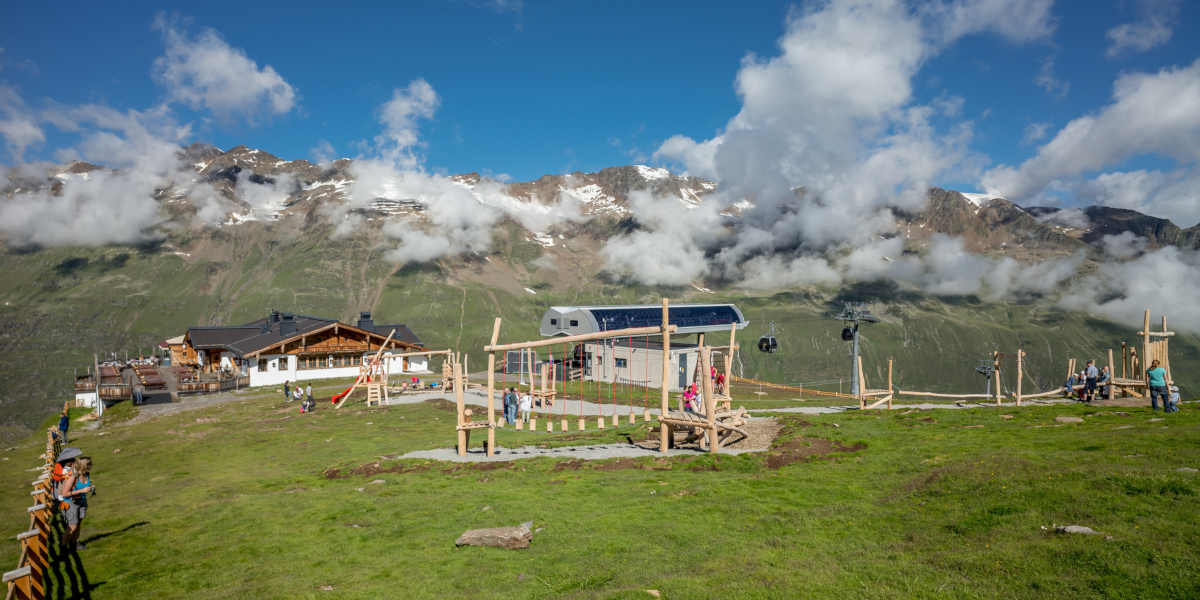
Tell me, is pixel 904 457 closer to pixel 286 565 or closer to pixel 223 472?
pixel 286 565

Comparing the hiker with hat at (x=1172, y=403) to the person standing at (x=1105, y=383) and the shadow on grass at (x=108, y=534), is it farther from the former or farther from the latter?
the shadow on grass at (x=108, y=534)

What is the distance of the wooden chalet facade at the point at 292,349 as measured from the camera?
2657 inches

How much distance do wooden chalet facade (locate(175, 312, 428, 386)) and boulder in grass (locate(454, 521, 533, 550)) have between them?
50919mm

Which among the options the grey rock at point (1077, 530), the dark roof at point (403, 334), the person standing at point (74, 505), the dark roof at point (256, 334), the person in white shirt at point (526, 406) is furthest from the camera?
the dark roof at point (403, 334)

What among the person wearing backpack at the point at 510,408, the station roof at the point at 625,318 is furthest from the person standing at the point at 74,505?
the station roof at the point at 625,318

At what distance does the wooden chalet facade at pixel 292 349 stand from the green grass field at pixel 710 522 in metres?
44.9

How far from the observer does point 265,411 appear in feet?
143

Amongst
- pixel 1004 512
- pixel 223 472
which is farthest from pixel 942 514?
pixel 223 472

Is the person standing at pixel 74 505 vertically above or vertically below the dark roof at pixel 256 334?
below

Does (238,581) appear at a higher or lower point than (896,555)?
lower

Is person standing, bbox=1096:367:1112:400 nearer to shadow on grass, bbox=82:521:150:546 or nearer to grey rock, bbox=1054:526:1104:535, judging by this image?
grey rock, bbox=1054:526:1104:535

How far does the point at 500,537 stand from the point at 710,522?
5.00 meters

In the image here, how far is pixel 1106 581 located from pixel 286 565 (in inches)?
593

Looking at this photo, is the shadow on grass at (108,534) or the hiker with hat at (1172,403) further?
the hiker with hat at (1172,403)
